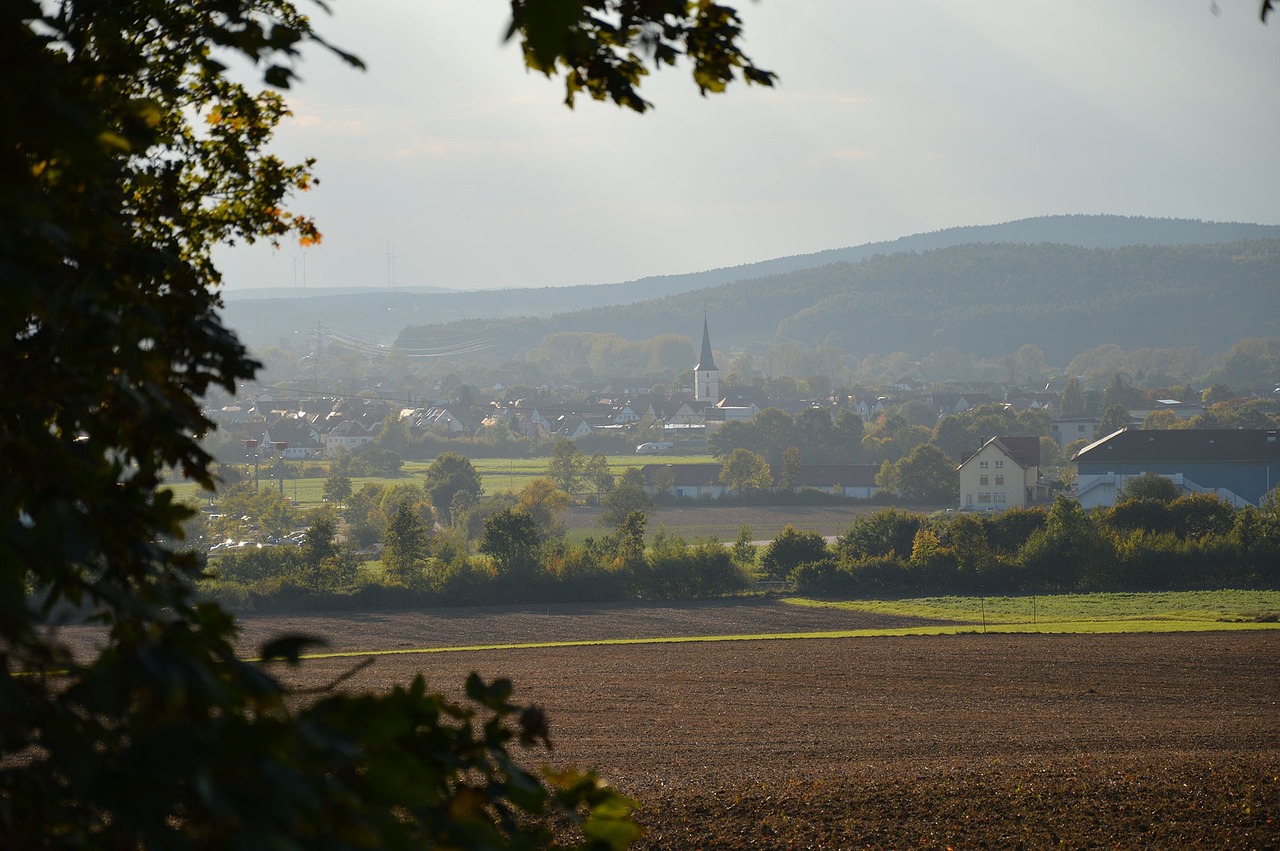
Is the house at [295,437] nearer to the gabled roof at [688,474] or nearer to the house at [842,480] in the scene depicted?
the gabled roof at [688,474]

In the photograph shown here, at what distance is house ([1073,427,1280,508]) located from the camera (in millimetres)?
78375

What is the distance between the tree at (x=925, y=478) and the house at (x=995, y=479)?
205 inches

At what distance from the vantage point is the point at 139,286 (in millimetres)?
2824

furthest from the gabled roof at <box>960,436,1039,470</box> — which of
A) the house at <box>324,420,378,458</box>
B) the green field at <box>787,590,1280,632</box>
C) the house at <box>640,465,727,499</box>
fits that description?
the house at <box>324,420,378,458</box>

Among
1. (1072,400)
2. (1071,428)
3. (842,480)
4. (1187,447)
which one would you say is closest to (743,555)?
(842,480)

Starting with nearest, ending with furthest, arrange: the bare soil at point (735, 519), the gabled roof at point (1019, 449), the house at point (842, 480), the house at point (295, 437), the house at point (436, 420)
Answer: the bare soil at point (735, 519) < the gabled roof at point (1019, 449) < the house at point (842, 480) < the house at point (295, 437) < the house at point (436, 420)

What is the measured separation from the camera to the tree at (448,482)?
8144cm

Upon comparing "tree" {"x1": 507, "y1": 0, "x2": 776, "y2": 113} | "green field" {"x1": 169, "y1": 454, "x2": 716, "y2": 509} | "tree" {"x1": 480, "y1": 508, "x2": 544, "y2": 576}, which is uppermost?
"tree" {"x1": 507, "y1": 0, "x2": 776, "y2": 113}

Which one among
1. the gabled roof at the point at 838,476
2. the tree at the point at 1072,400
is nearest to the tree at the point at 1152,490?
the gabled roof at the point at 838,476

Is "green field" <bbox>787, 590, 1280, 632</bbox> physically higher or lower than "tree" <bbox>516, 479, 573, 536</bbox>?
lower

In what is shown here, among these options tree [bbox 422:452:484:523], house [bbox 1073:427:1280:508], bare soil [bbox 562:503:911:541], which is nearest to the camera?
bare soil [bbox 562:503:911:541]

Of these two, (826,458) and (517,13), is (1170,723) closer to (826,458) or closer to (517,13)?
(517,13)

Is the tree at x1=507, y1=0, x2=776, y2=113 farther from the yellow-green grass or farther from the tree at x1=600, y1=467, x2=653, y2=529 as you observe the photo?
the tree at x1=600, y1=467, x2=653, y2=529

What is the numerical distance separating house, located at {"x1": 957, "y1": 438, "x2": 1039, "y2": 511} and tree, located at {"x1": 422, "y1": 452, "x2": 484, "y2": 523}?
32939 millimetres
